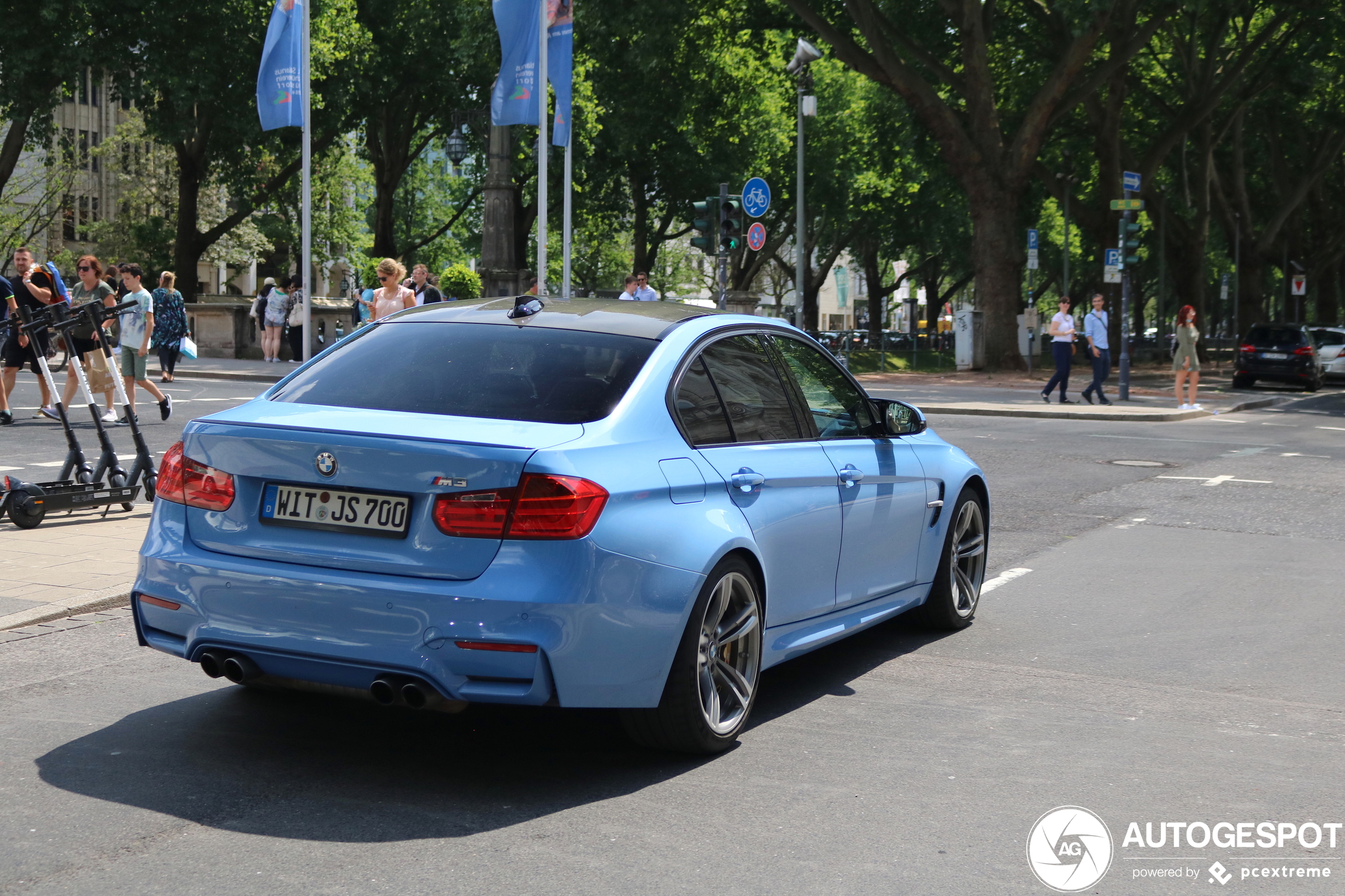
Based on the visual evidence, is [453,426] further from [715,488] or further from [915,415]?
[915,415]

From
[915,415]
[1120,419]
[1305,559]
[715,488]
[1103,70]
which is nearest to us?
[715,488]

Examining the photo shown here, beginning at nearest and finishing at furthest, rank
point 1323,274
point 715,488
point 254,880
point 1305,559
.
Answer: point 254,880 < point 715,488 < point 1305,559 < point 1323,274

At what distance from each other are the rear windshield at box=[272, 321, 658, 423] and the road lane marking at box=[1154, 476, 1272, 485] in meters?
10.8

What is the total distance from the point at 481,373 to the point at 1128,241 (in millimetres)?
24749

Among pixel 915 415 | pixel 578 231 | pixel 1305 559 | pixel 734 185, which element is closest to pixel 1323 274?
pixel 734 185

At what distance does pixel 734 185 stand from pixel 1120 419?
27.5 m

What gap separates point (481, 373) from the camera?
16.9 ft

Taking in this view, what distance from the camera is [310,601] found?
4.57 m

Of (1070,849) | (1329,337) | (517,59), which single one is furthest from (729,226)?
(1329,337)

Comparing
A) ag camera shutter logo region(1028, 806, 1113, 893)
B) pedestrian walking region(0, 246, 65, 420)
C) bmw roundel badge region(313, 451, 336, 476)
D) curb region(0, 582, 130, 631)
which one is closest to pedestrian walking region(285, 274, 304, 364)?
pedestrian walking region(0, 246, 65, 420)

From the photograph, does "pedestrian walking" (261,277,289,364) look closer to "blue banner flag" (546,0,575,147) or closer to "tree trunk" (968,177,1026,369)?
"blue banner flag" (546,0,575,147)

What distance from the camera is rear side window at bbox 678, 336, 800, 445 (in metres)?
5.32

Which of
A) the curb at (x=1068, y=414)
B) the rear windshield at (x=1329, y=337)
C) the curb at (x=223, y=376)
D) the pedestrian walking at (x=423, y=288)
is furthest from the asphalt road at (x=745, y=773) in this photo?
the rear windshield at (x=1329, y=337)

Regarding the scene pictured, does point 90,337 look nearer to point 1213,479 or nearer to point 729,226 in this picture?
point 729,226
